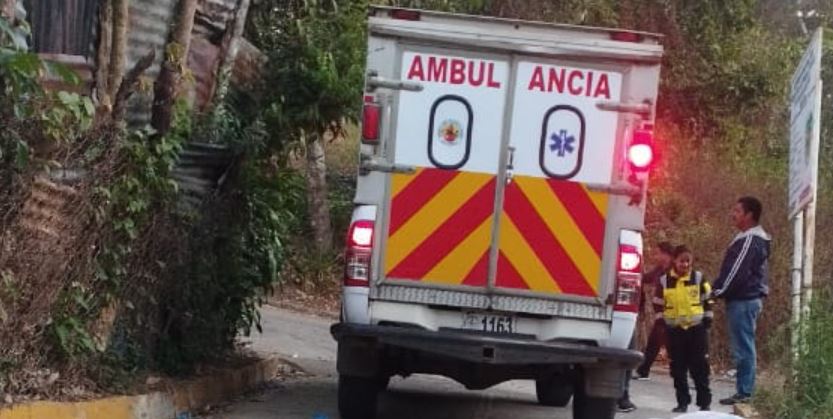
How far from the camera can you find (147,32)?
10.5 metres

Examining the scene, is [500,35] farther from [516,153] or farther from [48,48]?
[48,48]

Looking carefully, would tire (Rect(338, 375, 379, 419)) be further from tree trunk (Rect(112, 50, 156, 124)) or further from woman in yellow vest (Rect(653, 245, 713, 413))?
woman in yellow vest (Rect(653, 245, 713, 413))

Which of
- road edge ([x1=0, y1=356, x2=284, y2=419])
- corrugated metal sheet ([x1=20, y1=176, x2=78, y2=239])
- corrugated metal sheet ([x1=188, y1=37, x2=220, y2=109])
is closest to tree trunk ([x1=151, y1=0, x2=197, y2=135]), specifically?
corrugated metal sheet ([x1=20, y1=176, x2=78, y2=239])

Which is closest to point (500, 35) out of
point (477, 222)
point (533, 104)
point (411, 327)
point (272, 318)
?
point (533, 104)

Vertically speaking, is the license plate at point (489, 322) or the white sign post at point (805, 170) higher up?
the white sign post at point (805, 170)

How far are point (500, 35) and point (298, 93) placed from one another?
310cm

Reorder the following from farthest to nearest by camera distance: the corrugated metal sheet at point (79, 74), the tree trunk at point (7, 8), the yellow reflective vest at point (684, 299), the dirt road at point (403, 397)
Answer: the yellow reflective vest at point (684, 299) → the dirt road at point (403, 397) → the corrugated metal sheet at point (79, 74) → the tree trunk at point (7, 8)

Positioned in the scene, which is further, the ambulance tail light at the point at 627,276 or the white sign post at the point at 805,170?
the white sign post at the point at 805,170

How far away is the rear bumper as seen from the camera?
26.7ft

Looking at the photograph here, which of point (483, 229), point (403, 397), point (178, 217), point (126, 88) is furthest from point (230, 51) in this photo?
point (483, 229)

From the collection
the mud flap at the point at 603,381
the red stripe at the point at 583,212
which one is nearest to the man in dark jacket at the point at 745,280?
the mud flap at the point at 603,381

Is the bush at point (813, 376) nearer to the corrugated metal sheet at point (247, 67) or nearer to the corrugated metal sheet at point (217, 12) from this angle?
the corrugated metal sheet at point (247, 67)

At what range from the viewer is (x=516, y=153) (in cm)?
838

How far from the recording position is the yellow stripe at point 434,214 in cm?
836
